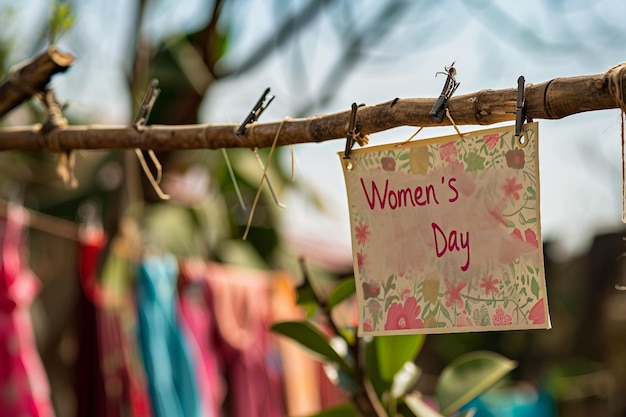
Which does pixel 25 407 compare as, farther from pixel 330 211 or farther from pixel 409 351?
pixel 330 211

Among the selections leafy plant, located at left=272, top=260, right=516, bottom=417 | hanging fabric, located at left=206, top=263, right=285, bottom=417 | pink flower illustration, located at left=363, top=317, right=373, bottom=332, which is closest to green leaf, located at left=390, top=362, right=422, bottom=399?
leafy plant, located at left=272, top=260, right=516, bottom=417

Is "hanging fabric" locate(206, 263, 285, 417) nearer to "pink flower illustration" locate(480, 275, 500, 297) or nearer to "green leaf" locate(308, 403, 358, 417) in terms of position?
"green leaf" locate(308, 403, 358, 417)

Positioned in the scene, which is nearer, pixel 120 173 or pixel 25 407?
pixel 25 407

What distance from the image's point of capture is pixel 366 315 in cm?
101

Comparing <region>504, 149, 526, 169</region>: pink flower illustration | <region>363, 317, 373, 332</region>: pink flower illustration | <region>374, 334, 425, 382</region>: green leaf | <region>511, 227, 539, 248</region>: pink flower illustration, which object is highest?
<region>504, 149, 526, 169</region>: pink flower illustration

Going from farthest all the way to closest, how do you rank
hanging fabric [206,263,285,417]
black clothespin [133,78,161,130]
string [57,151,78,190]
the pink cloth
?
hanging fabric [206,263,285,417], the pink cloth, string [57,151,78,190], black clothespin [133,78,161,130]

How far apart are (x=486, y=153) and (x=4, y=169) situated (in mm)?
2735

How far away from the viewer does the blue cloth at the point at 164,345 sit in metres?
2.20

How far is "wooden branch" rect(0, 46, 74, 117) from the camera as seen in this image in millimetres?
1288

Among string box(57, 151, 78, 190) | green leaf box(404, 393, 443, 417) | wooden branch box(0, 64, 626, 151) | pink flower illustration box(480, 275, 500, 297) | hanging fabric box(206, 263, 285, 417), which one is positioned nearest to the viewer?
wooden branch box(0, 64, 626, 151)

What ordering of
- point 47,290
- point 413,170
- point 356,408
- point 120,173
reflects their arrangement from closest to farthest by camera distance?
point 413,170, point 356,408, point 47,290, point 120,173

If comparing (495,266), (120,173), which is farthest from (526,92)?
(120,173)

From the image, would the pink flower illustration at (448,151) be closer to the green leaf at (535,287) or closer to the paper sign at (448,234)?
the paper sign at (448,234)

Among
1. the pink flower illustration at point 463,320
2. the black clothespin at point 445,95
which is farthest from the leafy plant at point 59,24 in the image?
the pink flower illustration at point 463,320
